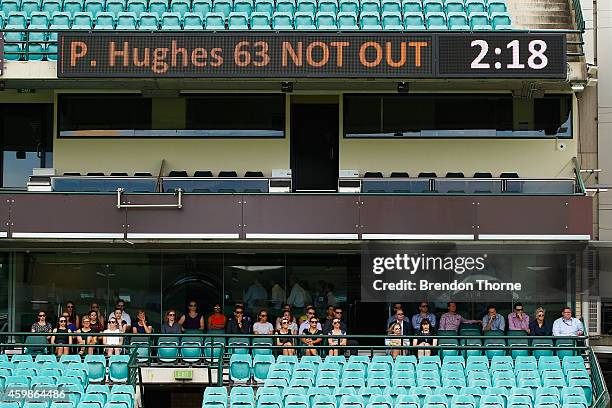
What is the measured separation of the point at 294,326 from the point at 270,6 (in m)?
7.47

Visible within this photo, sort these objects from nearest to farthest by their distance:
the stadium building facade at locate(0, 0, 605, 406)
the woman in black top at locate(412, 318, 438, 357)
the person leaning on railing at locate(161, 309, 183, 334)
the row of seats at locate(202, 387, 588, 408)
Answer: the row of seats at locate(202, 387, 588, 408)
the woman in black top at locate(412, 318, 438, 357)
the stadium building facade at locate(0, 0, 605, 406)
the person leaning on railing at locate(161, 309, 183, 334)

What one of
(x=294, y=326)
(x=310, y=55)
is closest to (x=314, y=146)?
(x=310, y=55)

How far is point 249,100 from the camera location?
25078 millimetres

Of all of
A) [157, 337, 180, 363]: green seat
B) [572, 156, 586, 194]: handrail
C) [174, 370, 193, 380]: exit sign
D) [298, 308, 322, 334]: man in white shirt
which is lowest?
[174, 370, 193, 380]: exit sign

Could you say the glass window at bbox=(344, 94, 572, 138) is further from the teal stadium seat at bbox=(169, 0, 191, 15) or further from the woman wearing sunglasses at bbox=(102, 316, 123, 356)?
the woman wearing sunglasses at bbox=(102, 316, 123, 356)

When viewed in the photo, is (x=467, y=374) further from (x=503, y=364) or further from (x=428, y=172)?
(x=428, y=172)

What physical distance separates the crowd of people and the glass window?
3.71 meters

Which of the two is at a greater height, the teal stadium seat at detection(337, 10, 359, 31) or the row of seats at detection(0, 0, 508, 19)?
the row of seats at detection(0, 0, 508, 19)

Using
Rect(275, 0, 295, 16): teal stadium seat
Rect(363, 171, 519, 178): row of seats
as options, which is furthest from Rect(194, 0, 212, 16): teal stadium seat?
Rect(363, 171, 519, 178): row of seats

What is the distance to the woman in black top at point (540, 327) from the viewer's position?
2284 centimetres

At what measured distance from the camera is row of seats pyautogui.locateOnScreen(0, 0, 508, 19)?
25938mm

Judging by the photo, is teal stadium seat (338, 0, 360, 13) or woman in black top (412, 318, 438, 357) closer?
woman in black top (412, 318, 438, 357)

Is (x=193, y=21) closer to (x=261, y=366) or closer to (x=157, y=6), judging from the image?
(x=157, y=6)

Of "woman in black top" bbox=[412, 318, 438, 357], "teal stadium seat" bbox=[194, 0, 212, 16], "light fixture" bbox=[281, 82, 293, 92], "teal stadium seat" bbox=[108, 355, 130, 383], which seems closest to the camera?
"teal stadium seat" bbox=[108, 355, 130, 383]
